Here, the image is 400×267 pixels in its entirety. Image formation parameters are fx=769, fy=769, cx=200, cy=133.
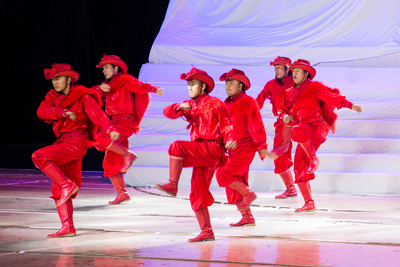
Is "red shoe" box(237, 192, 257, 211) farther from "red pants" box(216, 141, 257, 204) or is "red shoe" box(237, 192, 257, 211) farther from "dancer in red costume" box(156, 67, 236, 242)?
"dancer in red costume" box(156, 67, 236, 242)

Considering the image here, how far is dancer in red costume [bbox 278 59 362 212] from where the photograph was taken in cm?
761

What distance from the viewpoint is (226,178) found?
20.3ft

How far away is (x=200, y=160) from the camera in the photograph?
560cm

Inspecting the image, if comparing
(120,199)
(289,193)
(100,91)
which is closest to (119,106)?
(100,91)

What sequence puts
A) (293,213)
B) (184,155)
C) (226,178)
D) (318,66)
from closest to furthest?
1. (184,155)
2. (226,178)
3. (293,213)
4. (318,66)

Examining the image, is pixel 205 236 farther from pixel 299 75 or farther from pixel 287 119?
pixel 299 75

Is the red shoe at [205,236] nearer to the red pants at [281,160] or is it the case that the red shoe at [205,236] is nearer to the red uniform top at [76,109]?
the red uniform top at [76,109]

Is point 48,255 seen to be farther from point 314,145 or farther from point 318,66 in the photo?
point 318,66

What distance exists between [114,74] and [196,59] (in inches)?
130

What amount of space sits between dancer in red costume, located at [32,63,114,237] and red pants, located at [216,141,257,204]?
1.01 metres

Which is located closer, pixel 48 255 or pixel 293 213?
pixel 48 255

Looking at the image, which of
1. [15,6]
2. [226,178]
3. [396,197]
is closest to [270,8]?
[396,197]

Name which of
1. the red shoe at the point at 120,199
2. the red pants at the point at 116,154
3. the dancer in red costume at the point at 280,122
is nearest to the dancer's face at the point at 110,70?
the red pants at the point at 116,154

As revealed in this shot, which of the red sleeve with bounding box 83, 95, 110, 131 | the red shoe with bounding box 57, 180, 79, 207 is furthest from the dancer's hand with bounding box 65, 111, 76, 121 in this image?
the red shoe with bounding box 57, 180, 79, 207
